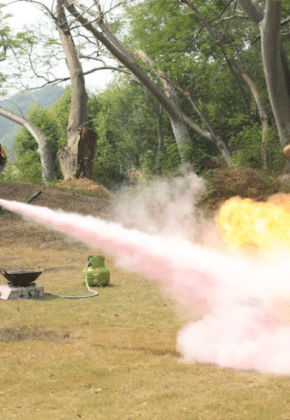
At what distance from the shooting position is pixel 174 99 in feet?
90.3

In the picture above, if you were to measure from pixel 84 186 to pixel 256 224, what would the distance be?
61.6 ft

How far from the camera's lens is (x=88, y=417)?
177 inches

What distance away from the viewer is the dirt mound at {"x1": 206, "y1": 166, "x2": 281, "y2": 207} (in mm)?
18453

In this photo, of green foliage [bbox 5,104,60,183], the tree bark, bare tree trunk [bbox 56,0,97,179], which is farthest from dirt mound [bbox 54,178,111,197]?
green foliage [bbox 5,104,60,183]

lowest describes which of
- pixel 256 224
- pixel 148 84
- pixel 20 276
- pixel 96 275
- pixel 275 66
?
pixel 96 275

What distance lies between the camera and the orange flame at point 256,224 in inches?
308

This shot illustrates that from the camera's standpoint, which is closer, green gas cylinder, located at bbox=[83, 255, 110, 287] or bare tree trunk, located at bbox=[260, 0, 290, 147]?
green gas cylinder, located at bbox=[83, 255, 110, 287]

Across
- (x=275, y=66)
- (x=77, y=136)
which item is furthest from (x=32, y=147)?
(x=275, y=66)

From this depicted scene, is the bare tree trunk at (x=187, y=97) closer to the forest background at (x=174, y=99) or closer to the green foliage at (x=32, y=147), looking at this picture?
the forest background at (x=174, y=99)

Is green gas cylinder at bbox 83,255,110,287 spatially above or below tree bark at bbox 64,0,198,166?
below

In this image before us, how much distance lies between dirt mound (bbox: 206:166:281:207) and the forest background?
4.11ft

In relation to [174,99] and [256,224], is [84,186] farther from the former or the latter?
[256,224]

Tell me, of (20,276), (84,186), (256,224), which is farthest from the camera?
(84,186)

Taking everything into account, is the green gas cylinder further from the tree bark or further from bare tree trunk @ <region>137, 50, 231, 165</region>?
bare tree trunk @ <region>137, 50, 231, 165</region>
